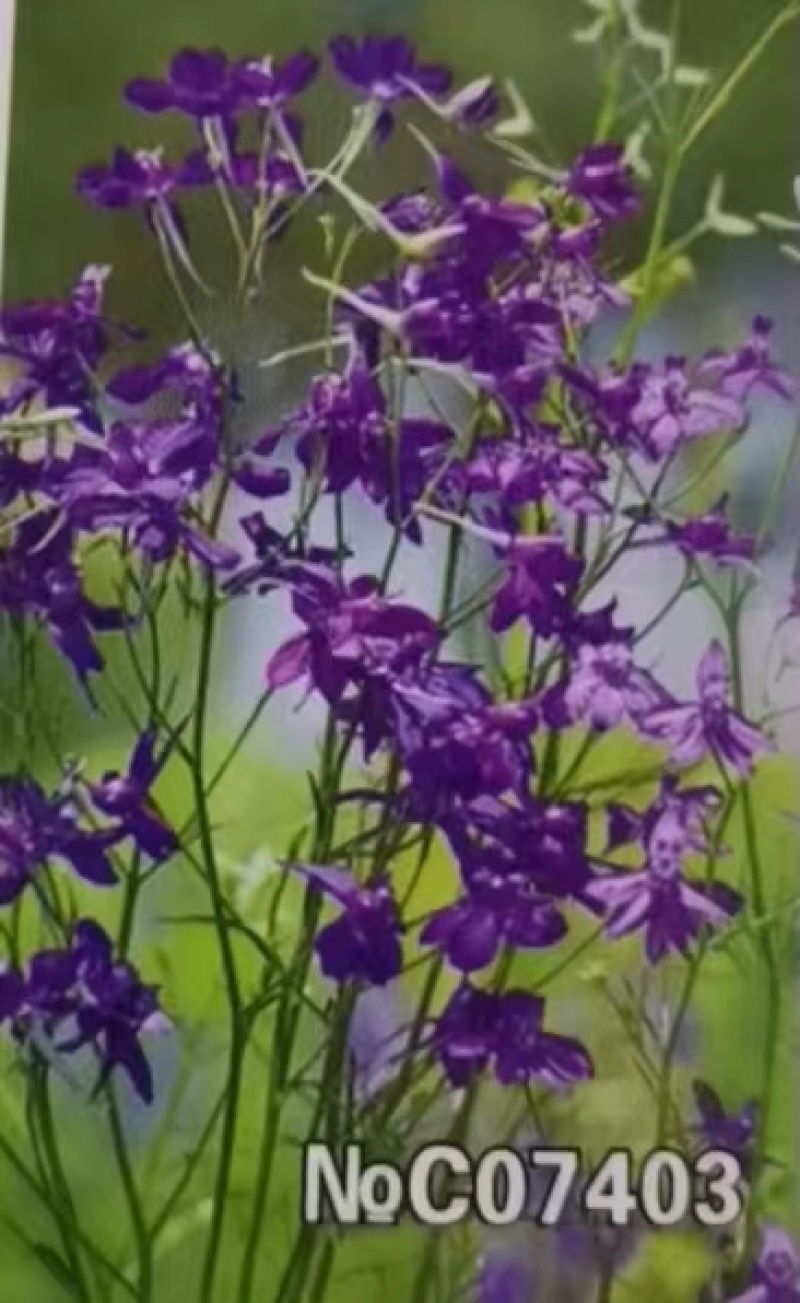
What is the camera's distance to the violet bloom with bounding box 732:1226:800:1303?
0.98 meters

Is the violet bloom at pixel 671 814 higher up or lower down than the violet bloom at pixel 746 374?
lower down

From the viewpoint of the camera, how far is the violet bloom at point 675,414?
3.30 ft

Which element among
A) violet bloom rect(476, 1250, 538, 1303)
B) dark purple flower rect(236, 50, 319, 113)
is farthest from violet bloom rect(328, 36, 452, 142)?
violet bloom rect(476, 1250, 538, 1303)

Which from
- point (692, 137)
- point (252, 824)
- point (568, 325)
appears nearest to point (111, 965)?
point (252, 824)

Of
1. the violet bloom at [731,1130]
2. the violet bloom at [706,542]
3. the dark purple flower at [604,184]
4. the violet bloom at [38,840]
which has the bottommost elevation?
the violet bloom at [731,1130]

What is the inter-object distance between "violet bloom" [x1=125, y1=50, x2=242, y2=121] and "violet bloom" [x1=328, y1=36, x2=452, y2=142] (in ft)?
0.16

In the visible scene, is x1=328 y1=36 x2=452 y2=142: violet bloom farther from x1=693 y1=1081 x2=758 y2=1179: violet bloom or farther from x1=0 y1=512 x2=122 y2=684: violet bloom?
x1=693 y1=1081 x2=758 y2=1179: violet bloom

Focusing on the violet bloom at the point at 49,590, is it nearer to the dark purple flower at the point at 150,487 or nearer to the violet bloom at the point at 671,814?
the dark purple flower at the point at 150,487

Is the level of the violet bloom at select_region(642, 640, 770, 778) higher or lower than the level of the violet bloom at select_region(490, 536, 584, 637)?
lower

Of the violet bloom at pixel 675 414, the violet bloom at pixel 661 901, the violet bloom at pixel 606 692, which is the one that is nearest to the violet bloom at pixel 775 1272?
the violet bloom at pixel 661 901

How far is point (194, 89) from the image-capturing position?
1.01 m

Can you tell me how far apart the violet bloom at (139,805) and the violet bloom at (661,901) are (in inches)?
7.6

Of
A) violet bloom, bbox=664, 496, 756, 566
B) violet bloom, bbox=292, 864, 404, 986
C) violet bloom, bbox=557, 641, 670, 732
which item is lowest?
violet bloom, bbox=292, 864, 404, 986

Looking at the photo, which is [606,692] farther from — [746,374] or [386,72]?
[386,72]
